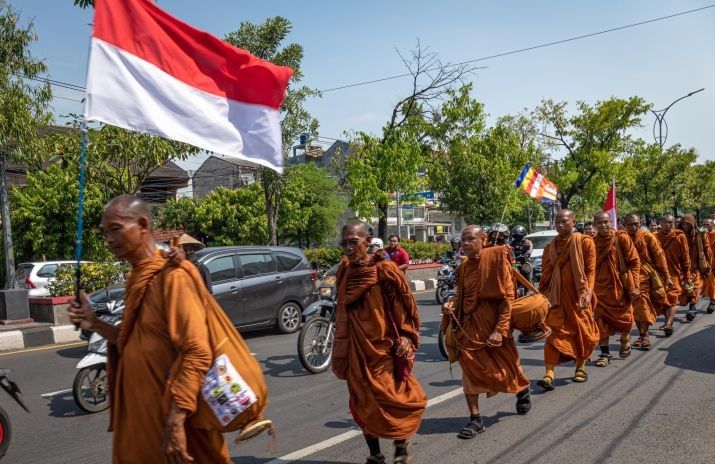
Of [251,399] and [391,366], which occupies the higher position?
[251,399]

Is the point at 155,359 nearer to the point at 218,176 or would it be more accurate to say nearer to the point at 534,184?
the point at 534,184

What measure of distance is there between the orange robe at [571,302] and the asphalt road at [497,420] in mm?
401

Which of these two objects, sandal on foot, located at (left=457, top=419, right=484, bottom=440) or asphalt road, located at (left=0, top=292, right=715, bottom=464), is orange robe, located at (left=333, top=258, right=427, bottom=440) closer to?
asphalt road, located at (left=0, top=292, right=715, bottom=464)

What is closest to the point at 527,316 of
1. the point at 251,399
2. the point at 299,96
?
the point at 251,399

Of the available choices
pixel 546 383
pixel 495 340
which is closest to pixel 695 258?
pixel 546 383

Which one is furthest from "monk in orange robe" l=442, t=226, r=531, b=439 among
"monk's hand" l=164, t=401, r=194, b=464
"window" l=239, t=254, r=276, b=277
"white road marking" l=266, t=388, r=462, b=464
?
"window" l=239, t=254, r=276, b=277

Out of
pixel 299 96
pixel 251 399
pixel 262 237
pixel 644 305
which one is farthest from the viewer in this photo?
pixel 262 237

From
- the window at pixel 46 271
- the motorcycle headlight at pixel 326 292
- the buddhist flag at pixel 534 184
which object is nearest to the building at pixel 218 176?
the window at pixel 46 271

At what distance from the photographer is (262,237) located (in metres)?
36.5

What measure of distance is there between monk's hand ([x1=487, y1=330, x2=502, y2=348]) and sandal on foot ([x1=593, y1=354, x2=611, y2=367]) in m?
3.02

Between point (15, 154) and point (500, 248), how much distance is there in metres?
10.3

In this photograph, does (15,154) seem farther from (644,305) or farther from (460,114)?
(460,114)

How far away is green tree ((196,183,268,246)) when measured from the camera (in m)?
36.1

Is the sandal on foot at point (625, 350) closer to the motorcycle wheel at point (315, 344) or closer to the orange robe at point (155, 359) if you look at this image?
the motorcycle wheel at point (315, 344)
